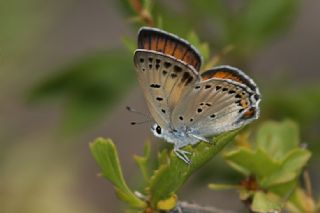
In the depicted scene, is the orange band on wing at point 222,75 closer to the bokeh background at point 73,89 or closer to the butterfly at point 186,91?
the butterfly at point 186,91

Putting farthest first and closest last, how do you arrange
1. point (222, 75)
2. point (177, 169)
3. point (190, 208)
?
point (222, 75)
point (190, 208)
point (177, 169)

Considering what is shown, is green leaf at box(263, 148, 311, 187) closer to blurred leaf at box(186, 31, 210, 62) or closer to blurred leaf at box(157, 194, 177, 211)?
blurred leaf at box(157, 194, 177, 211)

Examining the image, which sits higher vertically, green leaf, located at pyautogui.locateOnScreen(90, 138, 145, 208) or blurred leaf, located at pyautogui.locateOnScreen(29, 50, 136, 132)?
blurred leaf, located at pyautogui.locateOnScreen(29, 50, 136, 132)

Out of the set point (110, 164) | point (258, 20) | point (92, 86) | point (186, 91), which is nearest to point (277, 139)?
point (186, 91)

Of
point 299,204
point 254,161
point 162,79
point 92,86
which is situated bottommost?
point 299,204

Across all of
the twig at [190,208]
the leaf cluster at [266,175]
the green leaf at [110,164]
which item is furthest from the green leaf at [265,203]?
the green leaf at [110,164]

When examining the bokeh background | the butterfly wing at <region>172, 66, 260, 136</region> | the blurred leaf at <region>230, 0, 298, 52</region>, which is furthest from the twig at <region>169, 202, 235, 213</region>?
the blurred leaf at <region>230, 0, 298, 52</region>

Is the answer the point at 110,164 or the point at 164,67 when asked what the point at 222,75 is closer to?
the point at 164,67
